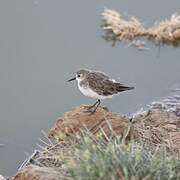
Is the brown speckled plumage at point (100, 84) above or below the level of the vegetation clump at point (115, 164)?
above

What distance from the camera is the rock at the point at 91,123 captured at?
4.09m

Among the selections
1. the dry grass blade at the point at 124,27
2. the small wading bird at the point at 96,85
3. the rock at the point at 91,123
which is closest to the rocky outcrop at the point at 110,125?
the rock at the point at 91,123

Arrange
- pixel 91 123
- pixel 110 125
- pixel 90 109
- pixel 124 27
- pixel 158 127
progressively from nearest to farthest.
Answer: pixel 110 125, pixel 91 123, pixel 90 109, pixel 158 127, pixel 124 27

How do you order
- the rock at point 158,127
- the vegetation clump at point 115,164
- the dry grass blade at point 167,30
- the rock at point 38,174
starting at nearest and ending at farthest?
1. the vegetation clump at point 115,164
2. the rock at point 38,174
3. the rock at point 158,127
4. the dry grass blade at point 167,30

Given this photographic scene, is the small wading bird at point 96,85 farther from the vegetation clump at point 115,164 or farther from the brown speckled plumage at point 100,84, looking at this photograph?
the vegetation clump at point 115,164

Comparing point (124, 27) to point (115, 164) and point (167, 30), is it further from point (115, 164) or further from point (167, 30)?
point (115, 164)

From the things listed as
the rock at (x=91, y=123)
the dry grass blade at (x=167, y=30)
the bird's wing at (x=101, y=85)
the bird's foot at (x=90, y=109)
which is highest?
the dry grass blade at (x=167, y=30)

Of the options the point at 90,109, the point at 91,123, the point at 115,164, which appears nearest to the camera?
the point at 115,164

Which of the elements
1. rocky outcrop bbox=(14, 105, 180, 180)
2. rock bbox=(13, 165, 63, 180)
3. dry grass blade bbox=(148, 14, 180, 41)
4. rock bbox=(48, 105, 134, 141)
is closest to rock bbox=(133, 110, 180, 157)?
rocky outcrop bbox=(14, 105, 180, 180)

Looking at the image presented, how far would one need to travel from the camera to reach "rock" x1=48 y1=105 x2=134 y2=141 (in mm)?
4090

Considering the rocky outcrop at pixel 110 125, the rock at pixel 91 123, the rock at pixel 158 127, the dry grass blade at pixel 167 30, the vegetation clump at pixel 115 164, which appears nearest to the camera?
the vegetation clump at pixel 115 164

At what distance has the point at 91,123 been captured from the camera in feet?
13.7

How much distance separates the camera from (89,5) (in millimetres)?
8055

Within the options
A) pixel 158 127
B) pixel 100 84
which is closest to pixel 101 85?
pixel 100 84
